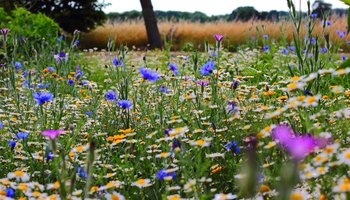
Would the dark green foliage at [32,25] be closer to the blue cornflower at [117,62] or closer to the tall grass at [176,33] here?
the blue cornflower at [117,62]

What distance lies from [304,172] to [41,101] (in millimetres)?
1674

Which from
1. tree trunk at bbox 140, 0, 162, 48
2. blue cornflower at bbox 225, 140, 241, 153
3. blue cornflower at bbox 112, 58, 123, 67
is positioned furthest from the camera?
tree trunk at bbox 140, 0, 162, 48

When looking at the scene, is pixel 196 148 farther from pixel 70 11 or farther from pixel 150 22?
pixel 70 11

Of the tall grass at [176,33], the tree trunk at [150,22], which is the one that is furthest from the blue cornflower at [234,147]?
the tall grass at [176,33]

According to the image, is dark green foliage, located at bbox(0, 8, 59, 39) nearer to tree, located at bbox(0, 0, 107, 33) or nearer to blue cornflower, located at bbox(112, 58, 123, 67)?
blue cornflower, located at bbox(112, 58, 123, 67)

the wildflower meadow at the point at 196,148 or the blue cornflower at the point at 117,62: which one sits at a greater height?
the blue cornflower at the point at 117,62

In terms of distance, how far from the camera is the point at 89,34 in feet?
64.5

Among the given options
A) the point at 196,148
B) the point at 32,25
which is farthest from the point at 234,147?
the point at 32,25

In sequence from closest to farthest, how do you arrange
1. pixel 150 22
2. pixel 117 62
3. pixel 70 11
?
1. pixel 117 62
2. pixel 150 22
3. pixel 70 11

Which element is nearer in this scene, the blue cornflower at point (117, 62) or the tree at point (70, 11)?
the blue cornflower at point (117, 62)

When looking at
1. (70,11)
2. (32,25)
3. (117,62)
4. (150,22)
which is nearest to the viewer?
(117,62)

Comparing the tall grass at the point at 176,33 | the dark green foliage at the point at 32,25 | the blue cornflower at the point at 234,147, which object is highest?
the dark green foliage at the point at 32,25

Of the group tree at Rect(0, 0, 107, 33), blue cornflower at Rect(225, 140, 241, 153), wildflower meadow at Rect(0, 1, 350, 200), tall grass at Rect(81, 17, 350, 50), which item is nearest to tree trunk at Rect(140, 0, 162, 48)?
tall grass at Rect(81, 17, 350, 50)

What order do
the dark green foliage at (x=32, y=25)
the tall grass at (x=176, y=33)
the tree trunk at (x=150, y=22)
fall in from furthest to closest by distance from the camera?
the tall grass at (x=176, y=33) → the tree trunk at (x=150, y=22) → the dark green foliage at (x=32, y=25)
